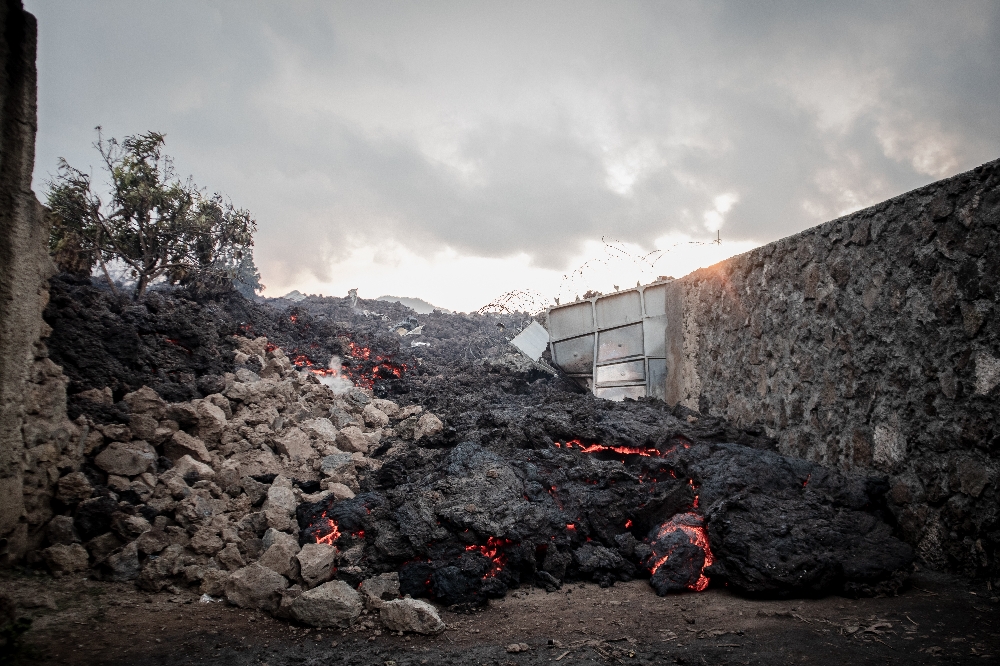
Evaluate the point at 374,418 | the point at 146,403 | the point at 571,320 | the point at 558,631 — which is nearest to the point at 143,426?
the point at 146,403

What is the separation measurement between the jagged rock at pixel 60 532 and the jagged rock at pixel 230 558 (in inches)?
46.3

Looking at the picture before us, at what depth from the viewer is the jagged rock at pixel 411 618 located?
3.61 m

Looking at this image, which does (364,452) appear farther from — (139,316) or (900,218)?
(900,218)

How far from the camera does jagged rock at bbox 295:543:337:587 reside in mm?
4086

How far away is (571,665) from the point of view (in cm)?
310

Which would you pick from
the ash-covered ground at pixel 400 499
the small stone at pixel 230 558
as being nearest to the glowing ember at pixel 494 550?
the ash-covered ground at pixel 400 499

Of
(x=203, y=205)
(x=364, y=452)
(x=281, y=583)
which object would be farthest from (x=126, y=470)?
(x=203, y=205)

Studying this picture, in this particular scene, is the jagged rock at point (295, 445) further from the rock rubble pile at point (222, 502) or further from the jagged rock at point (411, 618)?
the jagged rock at point (411, 618)

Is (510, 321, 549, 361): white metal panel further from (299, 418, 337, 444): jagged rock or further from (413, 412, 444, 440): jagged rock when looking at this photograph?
(299, 418, 337, 444): jagged rock

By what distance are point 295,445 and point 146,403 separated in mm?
1595

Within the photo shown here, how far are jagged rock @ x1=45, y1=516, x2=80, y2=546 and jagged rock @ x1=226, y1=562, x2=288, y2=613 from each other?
1.46m

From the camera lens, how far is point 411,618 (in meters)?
3.63

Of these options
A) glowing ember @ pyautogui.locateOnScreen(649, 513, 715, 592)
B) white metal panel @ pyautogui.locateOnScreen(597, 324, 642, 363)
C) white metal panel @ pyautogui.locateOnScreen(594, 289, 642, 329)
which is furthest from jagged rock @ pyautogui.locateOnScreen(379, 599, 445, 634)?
white metal panel @ pyautogui.locateOnScreen(594, 289, 642, 329)

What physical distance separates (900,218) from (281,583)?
615 cm
